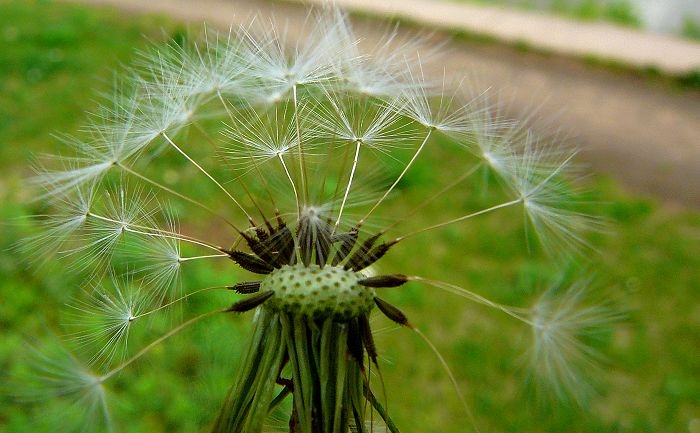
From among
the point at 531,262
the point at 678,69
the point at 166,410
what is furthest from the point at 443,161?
the point at 678,69

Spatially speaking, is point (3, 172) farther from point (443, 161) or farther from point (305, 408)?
point (305, 408)

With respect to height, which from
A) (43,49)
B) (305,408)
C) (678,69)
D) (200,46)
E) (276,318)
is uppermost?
(678,69)

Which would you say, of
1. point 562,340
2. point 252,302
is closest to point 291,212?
point 252,302

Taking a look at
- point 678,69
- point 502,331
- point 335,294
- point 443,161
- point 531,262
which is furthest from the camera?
point 678,69

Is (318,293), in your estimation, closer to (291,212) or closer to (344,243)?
(344,243)

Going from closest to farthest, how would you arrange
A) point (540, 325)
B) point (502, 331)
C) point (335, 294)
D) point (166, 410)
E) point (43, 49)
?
1. point (335, 294)
2. point (540, 325)
3. point (166, 410)
4. point (502, 331)
5. point (43, 49)

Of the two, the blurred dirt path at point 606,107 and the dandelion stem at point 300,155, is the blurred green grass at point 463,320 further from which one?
the dandelion stem at point 300,155

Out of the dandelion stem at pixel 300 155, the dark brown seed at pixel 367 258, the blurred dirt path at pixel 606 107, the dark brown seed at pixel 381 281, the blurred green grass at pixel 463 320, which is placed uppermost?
the blurred dirt path at pixel 606 107

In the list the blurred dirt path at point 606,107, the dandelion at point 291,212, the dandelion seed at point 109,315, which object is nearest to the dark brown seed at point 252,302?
the dandelion at point 291,212
